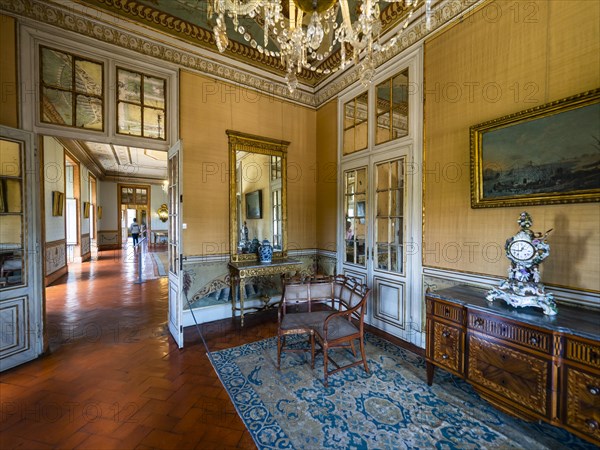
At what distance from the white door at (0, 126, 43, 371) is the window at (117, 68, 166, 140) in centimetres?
95

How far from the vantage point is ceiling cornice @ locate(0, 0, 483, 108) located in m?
2.69

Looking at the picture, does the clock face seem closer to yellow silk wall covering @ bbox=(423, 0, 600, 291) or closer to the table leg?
yellow silk wall covering @ bbox=(423, 0, 600, 291)

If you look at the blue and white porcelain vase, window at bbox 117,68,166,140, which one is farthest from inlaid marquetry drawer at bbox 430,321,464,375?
window at bbox 117,68,166,140

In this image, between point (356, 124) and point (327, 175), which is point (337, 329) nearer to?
point (327, 175)

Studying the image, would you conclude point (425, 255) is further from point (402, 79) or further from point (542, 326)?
point (402, 79)

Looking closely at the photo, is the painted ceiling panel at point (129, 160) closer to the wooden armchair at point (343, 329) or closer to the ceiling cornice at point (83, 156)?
the ceiling cornice at point (83, 156)

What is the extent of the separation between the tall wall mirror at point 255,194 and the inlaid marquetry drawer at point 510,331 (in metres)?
2.98

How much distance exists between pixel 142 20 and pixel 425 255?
14.6 ft

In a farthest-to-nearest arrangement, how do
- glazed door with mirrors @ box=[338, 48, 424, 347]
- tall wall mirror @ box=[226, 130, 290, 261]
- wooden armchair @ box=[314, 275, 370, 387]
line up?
tall wall mirror @ box=[226, 130, 290, 261], glazed door with mirrors @ box=[338, 48, 424, 347], wooden armchair @ box=[314, 275, 370, 387]

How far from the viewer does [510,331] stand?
5.85 ft

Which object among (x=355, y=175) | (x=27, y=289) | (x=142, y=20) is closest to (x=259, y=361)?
(x=27, y=289)

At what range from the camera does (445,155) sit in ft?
9.23

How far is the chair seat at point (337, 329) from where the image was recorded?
2472mm

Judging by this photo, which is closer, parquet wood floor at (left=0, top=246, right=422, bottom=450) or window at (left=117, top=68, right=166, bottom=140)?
parquet wood floor at (left=0, top=246, right=422, bottom=450)
